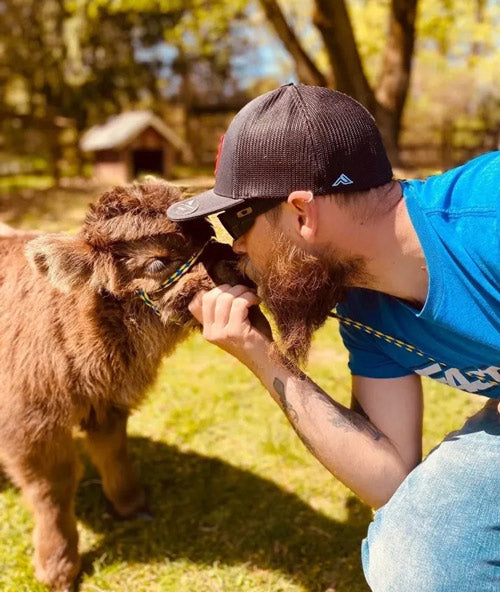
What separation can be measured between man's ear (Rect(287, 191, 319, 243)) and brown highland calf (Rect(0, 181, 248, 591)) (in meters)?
0.56

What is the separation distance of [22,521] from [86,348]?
4.49ft

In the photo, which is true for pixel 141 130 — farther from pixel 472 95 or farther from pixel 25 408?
pixel 472 95

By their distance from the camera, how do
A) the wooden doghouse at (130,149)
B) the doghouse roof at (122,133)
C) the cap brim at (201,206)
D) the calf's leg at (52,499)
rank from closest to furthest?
the cap brim at (201,206)
the calf's leg at (52,499)
the doghouse roof at (122,133)
the wooden doghouse at (130,149)

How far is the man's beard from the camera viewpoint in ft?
7.75

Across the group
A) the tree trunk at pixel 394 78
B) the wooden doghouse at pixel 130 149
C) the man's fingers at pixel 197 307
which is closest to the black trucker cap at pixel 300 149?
the man's fingers at pixel 197 307

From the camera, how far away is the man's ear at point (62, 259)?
2.80m

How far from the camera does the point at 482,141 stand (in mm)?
20359

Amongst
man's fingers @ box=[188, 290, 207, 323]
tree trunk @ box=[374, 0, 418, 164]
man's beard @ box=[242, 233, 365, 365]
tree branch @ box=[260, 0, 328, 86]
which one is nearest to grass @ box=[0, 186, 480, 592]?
man's fingers @ box=[188, 290, 207, 323]

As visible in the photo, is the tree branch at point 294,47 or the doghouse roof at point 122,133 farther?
the doghouse roof at point 122,133

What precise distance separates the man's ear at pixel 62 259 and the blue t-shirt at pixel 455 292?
4.06ft

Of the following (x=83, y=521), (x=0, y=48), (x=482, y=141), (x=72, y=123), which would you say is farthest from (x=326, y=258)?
(x=0, y=48)

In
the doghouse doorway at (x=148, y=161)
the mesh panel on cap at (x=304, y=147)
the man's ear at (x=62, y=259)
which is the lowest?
the doghouse doorway at (x=148, y=161)

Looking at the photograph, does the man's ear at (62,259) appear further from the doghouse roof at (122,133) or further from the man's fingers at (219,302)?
the doghouse roof at (122,133)

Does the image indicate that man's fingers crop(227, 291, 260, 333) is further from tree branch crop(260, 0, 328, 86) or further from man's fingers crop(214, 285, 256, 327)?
tree branch crop(260, 0, 328, 86)
